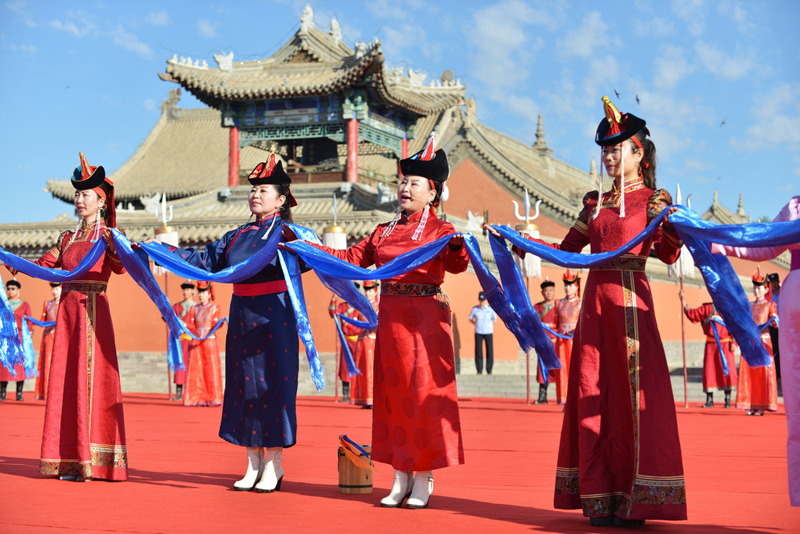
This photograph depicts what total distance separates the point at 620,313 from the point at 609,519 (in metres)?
0.83

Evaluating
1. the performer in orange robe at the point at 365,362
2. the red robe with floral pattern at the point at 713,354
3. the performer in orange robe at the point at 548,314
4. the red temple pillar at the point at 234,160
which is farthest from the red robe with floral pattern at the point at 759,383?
the red temple pillar at the point at 234,160

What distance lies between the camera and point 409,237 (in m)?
4.76

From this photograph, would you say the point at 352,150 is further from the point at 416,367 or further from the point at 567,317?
the point at 416,367

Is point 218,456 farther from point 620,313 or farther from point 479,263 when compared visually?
point 620,313

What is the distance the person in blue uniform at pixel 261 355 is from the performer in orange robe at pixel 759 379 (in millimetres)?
7189

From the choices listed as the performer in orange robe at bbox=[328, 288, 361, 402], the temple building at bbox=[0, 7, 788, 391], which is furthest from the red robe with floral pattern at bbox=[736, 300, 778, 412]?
the temple building at bbox=[0, 7, 788, 391]

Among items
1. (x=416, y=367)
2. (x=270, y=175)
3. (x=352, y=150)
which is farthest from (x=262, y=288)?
(x=352, y=150)

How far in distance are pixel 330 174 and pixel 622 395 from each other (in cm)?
1533

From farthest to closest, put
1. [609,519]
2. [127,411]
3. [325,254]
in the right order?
1. [127,411]
2. [325,254]
3. [609,519]

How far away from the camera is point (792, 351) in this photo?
375 centimetres

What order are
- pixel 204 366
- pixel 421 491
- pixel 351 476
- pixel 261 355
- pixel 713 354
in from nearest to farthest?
1. pixel 421 491
2. pixel 351 476
3. pixel 261 355
4. pixel 204 366
5. pixel 713 354

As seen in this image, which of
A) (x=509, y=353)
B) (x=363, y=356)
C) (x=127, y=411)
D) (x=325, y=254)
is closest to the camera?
(x=325, y=254)

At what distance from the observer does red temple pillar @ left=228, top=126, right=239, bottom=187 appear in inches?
755

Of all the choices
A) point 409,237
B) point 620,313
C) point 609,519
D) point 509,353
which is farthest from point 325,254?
point 509,353
